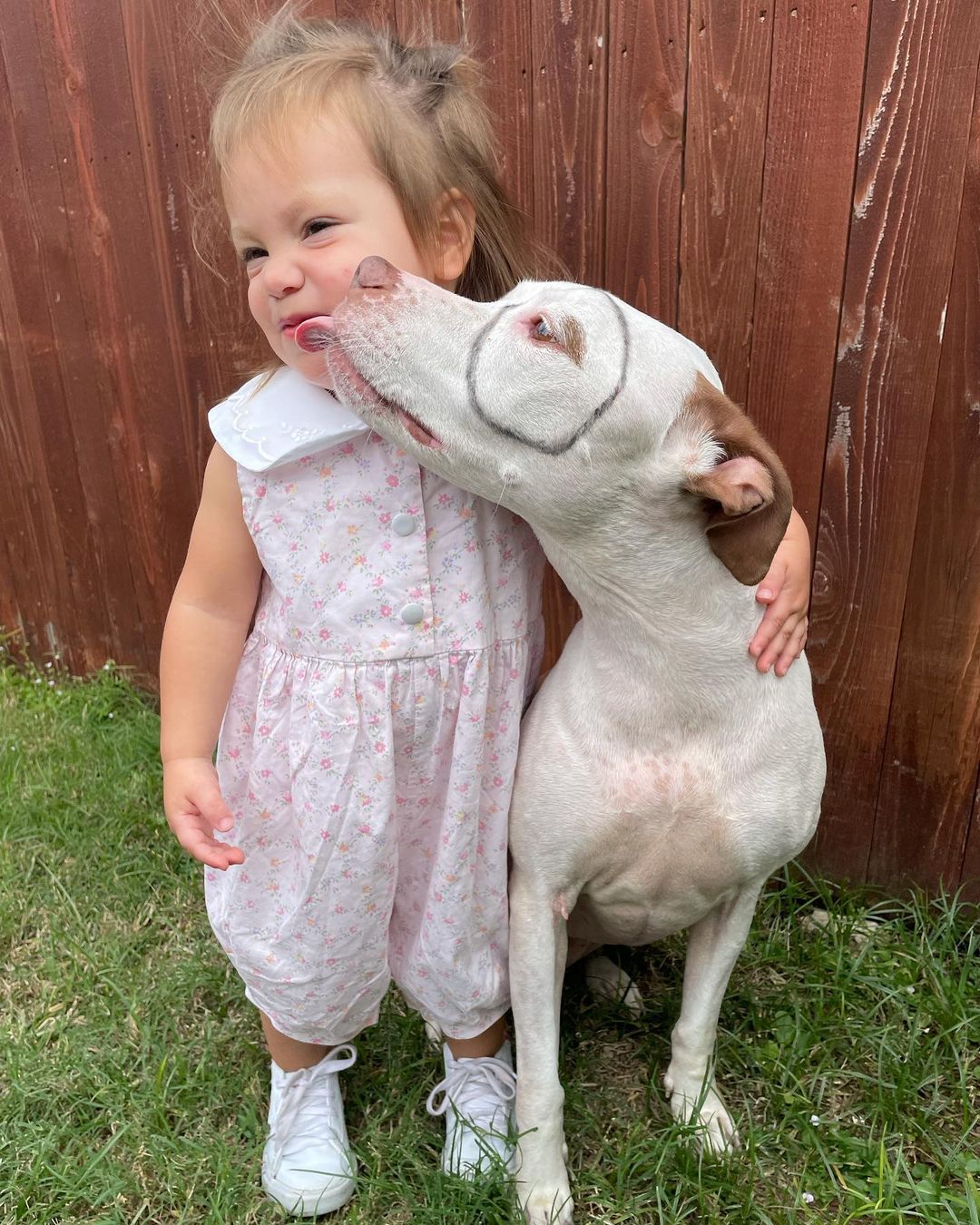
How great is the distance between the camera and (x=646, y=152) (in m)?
2.37

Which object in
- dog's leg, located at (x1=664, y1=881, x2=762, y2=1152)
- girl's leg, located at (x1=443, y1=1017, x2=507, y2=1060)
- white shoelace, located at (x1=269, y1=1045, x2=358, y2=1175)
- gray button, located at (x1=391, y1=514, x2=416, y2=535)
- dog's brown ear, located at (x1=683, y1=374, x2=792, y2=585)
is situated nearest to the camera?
dog's brown ear, located at (x1=683, y1=374, x2=792, y2=585)

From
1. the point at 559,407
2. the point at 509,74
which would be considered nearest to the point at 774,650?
the point at 559,407

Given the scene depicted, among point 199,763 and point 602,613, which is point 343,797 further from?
point 602,613

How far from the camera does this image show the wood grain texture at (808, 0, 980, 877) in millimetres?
2088

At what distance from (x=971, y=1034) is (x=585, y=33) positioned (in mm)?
2441

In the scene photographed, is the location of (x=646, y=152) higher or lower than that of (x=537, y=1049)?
higher

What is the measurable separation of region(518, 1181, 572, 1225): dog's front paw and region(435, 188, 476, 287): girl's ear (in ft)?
5.61

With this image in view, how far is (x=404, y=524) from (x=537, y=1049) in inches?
39.6

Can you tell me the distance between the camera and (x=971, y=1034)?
7.42 ft

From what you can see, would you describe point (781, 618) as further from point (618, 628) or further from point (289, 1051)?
point (289, 1051)

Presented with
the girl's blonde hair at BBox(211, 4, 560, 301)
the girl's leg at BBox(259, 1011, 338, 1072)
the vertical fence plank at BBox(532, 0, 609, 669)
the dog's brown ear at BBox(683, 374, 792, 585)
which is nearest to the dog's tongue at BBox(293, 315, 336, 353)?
the girl's blonde hair at BBox(211, 4, 560, 301)

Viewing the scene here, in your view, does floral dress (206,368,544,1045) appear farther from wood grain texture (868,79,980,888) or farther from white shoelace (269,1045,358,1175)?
wood grain texture (868,79,980,888)

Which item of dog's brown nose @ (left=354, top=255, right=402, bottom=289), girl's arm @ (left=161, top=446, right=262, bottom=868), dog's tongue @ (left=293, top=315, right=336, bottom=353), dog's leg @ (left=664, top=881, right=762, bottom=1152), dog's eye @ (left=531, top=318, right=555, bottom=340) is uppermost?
dog's brown nose @ (left=354, top=255, right=402, bottom=289)

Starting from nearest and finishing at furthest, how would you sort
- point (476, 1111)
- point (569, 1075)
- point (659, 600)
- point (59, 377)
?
point (659, 600)
point (476, 1111)
point (569, 1075)
point (59, 377)
